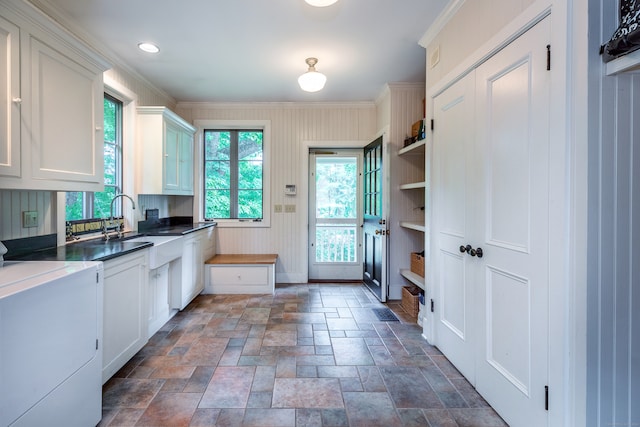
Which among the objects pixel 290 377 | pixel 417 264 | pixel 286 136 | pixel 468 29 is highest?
pixel 468 29

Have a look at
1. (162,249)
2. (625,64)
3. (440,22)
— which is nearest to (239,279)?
(162,249)

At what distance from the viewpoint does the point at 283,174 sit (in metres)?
4.42

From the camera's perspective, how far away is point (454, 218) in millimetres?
2203

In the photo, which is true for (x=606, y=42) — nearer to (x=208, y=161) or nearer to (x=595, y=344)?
(x=595, y=344)

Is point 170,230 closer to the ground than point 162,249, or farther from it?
farther from it

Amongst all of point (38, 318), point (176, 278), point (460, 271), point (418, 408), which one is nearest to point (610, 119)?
point (460, 271)

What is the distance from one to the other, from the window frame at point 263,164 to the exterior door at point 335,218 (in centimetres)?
65

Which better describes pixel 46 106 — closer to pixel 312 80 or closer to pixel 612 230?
pixel 312 80

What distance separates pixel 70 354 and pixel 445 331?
2342 millimetres

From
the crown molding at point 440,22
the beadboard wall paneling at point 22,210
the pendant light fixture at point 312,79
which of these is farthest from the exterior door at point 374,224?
the beadboard wall paneling at point 22,210

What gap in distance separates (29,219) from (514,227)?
9.90 feet

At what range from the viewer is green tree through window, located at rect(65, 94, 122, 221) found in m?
2.69

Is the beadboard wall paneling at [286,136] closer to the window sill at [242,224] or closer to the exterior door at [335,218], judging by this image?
the window sill at [242,224]

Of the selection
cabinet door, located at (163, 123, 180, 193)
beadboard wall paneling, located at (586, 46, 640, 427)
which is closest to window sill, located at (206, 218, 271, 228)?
cabinet door, located at (163, 123, 180, 193)
